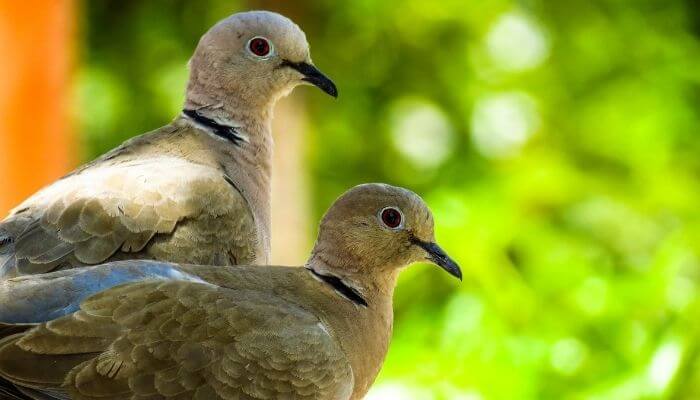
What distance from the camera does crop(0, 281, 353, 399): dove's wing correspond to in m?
2.14

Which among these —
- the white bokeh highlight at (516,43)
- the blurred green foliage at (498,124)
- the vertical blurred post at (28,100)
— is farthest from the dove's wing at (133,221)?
the white bokeh highlight at (516,43)

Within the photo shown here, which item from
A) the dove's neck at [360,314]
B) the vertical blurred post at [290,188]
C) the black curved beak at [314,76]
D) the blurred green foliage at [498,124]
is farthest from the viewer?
the blurred green foliage at [498,124]

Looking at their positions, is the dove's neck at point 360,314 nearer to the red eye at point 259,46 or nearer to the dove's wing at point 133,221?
the dove's wing at point 133,221

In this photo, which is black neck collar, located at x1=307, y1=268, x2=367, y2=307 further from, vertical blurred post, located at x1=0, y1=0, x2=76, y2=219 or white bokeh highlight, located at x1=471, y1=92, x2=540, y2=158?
white bokeh highlight, located at x1=471, y1=92, x2=540, y2=158

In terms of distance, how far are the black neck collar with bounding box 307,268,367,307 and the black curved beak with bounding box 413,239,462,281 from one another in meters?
0.18

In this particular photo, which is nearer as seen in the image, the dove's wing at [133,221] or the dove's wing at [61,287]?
the dove's wing at [61,287]

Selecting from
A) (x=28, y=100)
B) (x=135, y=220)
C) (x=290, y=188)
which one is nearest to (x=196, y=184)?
(x=135, y=220)

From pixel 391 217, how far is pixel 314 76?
0.44 metres

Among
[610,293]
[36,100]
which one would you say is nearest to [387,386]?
[610,293]

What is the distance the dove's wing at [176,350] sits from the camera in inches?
84.4

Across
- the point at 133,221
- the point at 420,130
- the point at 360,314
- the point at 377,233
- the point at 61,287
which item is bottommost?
the point at 61,287

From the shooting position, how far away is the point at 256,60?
2.84 metres

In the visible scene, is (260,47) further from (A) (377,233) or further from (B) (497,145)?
(B) (497,145)

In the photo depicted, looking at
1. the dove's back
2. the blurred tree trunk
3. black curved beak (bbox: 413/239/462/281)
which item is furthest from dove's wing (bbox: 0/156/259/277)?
the blurred tree trunk
